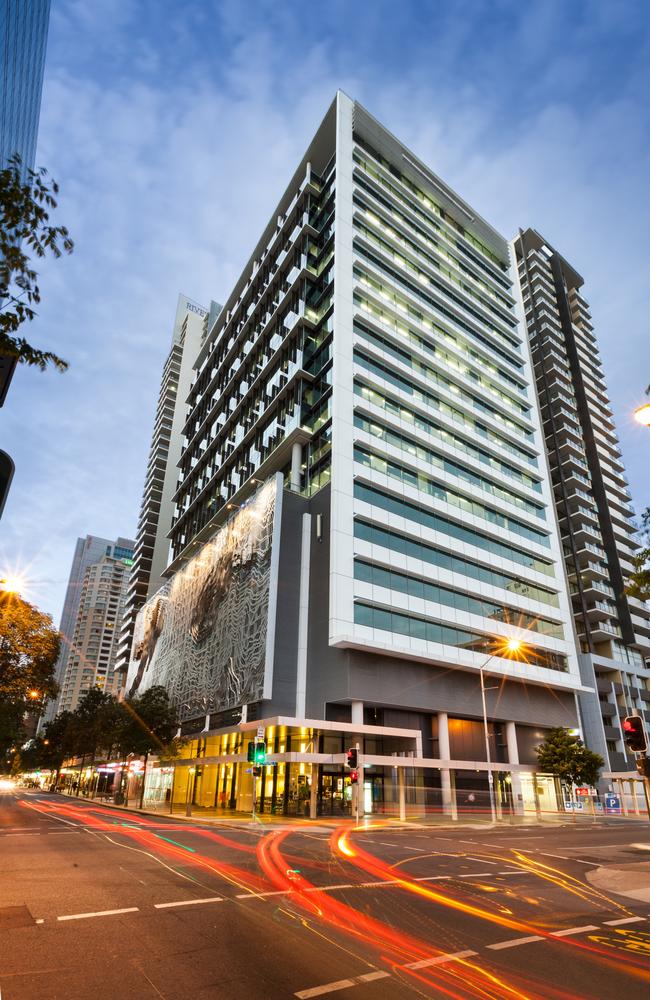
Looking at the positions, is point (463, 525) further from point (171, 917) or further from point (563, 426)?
point (171, 917)

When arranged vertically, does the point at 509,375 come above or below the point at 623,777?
above

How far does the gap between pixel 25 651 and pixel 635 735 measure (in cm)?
3256

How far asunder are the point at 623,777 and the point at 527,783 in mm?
21588

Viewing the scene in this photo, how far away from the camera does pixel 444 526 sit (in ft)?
179

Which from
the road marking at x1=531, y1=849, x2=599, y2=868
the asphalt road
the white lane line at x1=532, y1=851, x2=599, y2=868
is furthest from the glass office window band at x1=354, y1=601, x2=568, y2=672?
the asphalt road

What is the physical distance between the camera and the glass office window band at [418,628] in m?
44.8

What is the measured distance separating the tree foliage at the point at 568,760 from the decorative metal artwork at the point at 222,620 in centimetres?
3010

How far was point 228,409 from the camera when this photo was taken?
75.6 m

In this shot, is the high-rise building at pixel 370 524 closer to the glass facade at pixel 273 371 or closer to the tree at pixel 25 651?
Result: the glass facade at pixel 273 371

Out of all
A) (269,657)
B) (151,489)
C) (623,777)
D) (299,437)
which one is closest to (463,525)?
(299,437)

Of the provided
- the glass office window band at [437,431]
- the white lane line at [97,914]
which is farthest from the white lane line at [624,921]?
the glass office window band at [437,431]

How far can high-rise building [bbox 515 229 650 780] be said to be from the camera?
7512 cm

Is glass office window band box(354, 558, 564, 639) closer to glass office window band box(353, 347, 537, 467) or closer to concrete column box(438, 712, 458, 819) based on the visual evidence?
concrete column box(438, 712, 458, 819)

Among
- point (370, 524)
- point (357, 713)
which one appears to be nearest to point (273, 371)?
point (370, 524)
